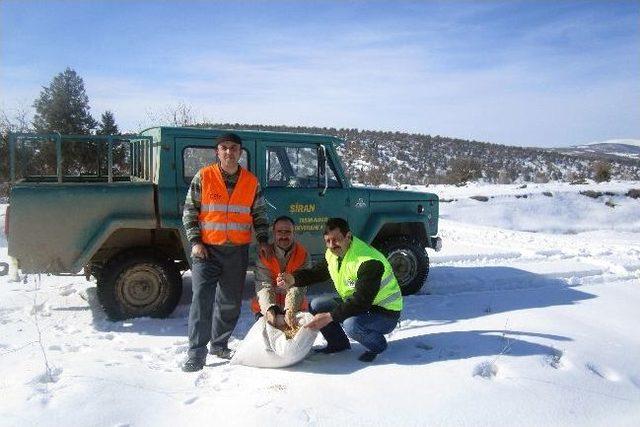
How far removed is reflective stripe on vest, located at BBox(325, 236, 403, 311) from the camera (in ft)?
12.6

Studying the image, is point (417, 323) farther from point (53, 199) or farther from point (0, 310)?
point (0, 310)

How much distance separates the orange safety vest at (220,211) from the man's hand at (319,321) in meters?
0.85

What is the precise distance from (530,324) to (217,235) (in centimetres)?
285

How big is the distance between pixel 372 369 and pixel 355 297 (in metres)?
0.50

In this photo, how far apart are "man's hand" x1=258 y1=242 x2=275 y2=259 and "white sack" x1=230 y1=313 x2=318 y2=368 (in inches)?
23.6

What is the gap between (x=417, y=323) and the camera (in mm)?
5125

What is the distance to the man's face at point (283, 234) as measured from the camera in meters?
4.24

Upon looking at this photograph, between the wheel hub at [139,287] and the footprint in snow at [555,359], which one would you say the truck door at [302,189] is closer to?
the wheel hub at [139,287]

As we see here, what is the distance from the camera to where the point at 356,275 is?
385cm

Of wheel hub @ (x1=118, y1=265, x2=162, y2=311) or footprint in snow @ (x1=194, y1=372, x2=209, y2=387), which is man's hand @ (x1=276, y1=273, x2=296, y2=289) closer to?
footprint in snow @ (x1=194, y1=372, x2=209, y2=387)

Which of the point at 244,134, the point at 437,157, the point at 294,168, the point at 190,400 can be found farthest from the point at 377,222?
the point at 437,157

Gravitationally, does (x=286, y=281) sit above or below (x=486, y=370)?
above

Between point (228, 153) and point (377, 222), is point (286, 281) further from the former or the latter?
point (377, 222)

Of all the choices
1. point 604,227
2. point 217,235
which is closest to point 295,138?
point 217,235
